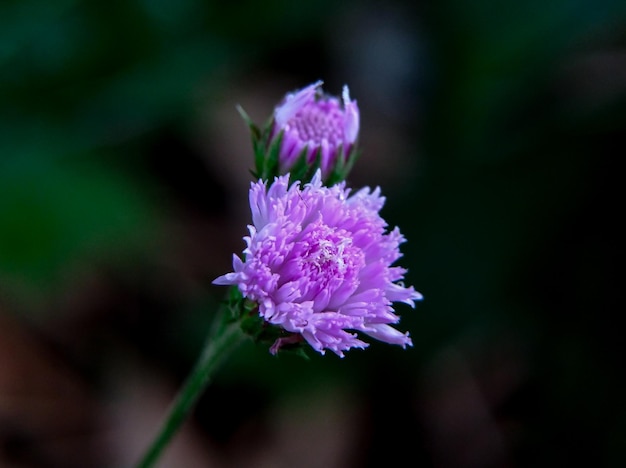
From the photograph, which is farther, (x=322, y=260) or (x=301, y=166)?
(x=301, y=166)

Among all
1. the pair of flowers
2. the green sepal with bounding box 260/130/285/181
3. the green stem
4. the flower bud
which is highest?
the flower bud

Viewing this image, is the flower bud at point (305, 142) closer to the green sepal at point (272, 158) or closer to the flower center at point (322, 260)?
the green sepal at point (272, 158)

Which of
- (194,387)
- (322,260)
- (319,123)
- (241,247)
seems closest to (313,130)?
(319,123)

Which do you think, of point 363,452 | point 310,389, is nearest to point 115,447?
point 310,389

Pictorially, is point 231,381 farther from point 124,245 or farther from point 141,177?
point 141,177

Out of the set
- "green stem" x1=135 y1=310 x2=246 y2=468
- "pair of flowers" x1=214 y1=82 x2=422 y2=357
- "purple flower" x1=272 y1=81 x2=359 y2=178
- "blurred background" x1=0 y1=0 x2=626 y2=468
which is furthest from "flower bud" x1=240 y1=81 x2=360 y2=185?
"blurred background" x1=0 y1=0 x2=626 y2=468

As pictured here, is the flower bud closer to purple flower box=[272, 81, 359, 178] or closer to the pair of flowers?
purple flower box=[272, 81, 359, 178]

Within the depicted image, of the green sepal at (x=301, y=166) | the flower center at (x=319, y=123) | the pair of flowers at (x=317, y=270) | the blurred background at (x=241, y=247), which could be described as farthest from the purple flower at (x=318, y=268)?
the blurred background at (x=241, y=247)

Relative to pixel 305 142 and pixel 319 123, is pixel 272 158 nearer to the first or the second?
pixel 305 142
